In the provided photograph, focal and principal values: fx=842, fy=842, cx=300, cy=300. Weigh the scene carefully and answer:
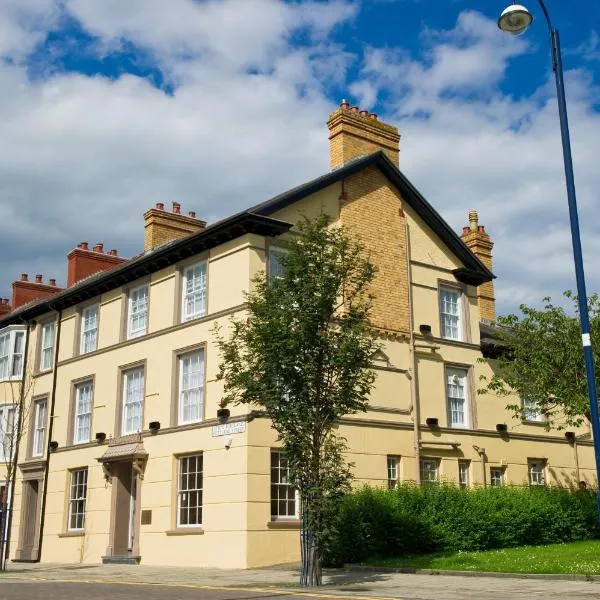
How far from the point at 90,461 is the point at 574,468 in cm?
1746

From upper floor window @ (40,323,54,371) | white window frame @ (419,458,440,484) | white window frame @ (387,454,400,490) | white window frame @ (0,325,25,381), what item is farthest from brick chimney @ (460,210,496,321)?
white window frame @ (0,325,25,381)

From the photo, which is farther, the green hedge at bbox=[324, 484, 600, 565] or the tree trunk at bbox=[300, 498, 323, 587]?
the green hedge at bbox=[324, 484, 600, 565]

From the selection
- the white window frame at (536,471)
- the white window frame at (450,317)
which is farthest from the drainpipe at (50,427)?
the white window frame at (536,471)

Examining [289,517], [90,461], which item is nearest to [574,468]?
[289,517]

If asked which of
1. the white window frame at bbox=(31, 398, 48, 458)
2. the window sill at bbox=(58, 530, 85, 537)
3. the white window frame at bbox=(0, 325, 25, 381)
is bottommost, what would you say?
the window sill at bbox=(58, 530, 85, 537)

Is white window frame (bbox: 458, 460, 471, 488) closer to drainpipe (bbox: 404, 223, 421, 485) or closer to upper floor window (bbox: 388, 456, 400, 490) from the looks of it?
drainpipe (bbox: 404, 223, 421, 485)

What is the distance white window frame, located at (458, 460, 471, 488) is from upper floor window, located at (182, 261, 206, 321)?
9783 millimetres

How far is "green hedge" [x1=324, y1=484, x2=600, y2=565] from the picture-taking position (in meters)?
20.2

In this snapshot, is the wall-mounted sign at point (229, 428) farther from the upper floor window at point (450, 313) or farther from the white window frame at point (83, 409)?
the upper floor window at point (450, 313)

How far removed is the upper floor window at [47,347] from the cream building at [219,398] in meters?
0.10

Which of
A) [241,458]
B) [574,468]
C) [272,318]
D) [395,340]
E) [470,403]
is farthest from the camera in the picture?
[574,468]

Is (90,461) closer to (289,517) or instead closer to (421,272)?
(289,517)

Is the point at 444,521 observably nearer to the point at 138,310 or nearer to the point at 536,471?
the point at 536,471

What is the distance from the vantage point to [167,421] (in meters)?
25.3
